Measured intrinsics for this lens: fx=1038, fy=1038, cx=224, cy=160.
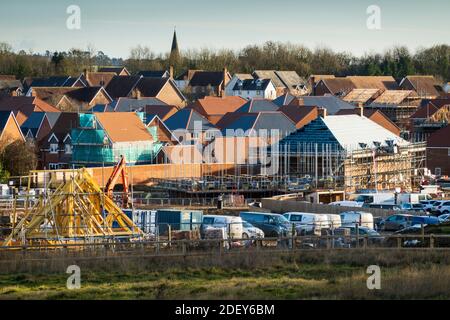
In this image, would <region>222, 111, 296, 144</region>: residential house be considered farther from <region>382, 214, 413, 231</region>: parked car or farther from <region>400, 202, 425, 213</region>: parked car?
<region>382, 214, 413, 231</region>: parked car

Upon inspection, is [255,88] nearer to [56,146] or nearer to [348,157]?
[56,146]

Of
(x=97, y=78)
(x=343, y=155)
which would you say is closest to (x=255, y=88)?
(x=97, y=78)

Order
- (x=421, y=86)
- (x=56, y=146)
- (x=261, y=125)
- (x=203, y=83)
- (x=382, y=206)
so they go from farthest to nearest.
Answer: (x=203, y=83)
(x=421, y=86)
(x=261, y=125)
(x=56, y=146)
(x=382, y=206)

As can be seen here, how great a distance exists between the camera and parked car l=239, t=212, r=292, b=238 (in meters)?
28.2

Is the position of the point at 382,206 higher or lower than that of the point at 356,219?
higher

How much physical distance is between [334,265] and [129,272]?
4.06 m

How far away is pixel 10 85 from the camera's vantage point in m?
87.4

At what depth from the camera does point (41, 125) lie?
53562mm

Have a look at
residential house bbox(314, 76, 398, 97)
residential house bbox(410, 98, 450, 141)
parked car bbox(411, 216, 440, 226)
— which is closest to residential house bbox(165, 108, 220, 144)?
residential house bbox(410, 98, 450, 141)

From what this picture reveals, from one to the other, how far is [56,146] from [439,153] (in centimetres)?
1851

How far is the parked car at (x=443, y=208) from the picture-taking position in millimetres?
33656

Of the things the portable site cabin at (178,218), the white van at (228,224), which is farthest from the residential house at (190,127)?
the white van at (228,224)
